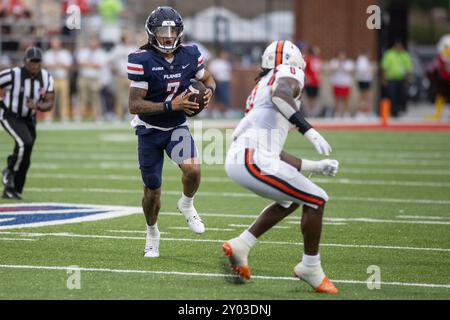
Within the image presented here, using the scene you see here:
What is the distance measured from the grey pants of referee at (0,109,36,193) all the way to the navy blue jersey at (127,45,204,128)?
350 centimetres

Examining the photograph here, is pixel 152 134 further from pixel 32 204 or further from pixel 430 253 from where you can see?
pixel 32 204

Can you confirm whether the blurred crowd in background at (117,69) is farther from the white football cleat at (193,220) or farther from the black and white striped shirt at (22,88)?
the white football cleat at (193,220)

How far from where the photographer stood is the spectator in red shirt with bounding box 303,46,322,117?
23375mm

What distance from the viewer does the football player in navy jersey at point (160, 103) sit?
7.61 metres

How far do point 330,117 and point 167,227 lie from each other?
52.0 ft

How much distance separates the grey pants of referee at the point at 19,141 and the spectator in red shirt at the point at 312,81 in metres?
12.6

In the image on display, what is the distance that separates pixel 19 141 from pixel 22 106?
38 cm

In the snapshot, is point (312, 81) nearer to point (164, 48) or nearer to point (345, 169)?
point (345, 169)

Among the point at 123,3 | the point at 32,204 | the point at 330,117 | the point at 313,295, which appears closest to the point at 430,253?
the point at 313,295

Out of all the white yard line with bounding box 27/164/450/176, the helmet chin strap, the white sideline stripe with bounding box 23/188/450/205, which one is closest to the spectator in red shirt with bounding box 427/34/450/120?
the white yard line with bounding box 27/164/450/176

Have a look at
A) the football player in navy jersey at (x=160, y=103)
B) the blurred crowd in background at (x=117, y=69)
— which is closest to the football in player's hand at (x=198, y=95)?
the football player in navy jersey at (x=160, y=103)

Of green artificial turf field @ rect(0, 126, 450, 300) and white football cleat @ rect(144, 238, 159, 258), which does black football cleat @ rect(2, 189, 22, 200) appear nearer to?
green artificial turf field @ rect(0, 126, 450, 300)

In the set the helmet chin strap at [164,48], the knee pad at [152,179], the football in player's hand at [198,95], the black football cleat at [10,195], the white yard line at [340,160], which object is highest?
the helmet chin strap at [164,48]

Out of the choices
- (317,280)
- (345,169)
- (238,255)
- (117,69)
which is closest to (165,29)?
(238,255)
